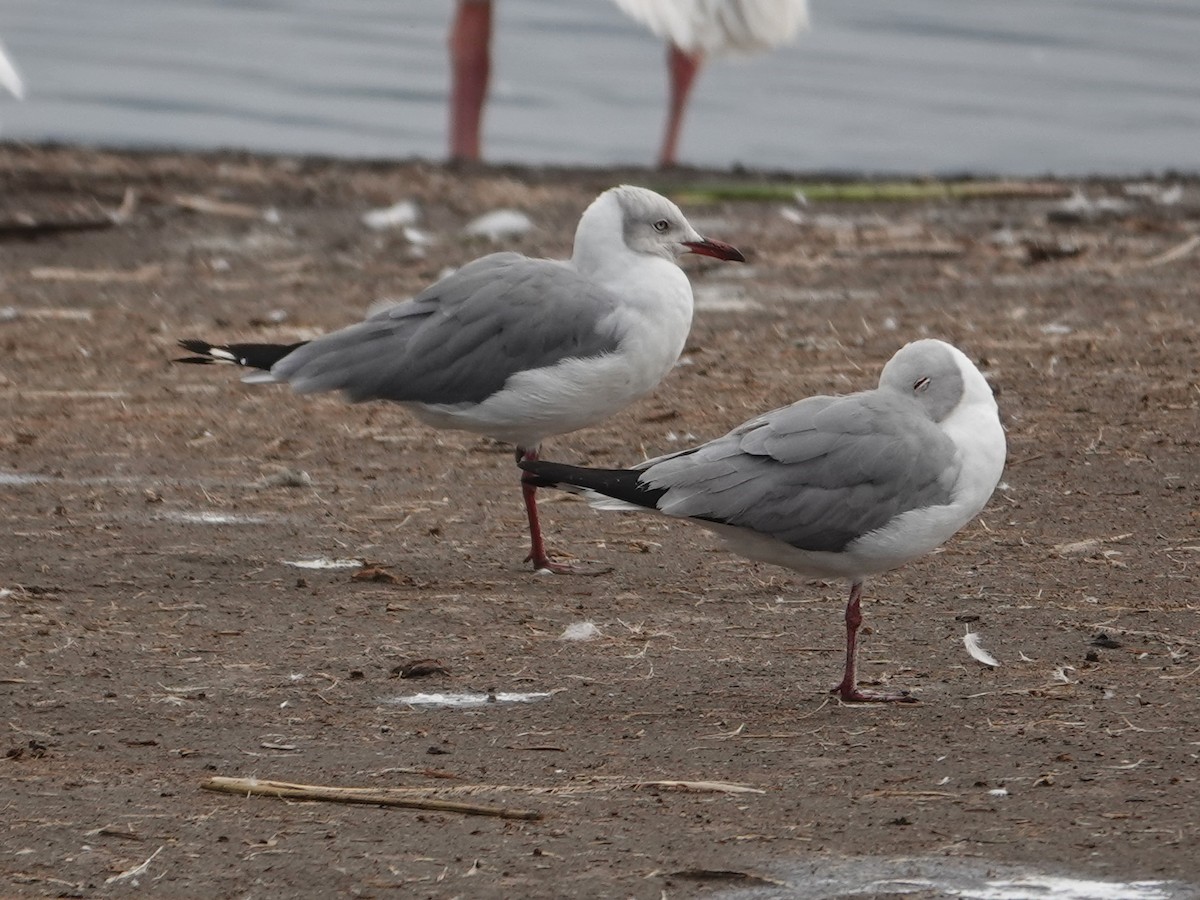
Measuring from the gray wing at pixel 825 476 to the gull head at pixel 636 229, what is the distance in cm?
143

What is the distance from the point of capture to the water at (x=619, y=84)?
647 inches

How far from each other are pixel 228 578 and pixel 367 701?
1.17 meters

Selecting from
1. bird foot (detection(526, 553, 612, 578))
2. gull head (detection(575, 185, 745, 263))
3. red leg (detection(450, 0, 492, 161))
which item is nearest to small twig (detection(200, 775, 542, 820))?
bird foot (detection(526, 553, 612, 578))

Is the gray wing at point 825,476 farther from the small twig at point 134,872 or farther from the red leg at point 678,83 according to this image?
the red leg at point 678,83

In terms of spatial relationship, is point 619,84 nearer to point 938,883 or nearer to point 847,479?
point 847,479

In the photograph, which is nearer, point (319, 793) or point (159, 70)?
point (319, 793)

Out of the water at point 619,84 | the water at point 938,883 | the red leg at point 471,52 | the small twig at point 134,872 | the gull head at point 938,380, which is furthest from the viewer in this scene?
the water at point 619,84

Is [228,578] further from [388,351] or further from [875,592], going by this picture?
[875,592]

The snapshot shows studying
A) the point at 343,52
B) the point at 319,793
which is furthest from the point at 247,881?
the point at 343,52

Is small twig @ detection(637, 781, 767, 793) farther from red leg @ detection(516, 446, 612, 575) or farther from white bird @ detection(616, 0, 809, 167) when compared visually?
white bird @ detection(616, 0, 809, 167)

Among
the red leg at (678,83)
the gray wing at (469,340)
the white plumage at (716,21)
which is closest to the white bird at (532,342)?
the gray wing at (469,340)

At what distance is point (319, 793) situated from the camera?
4465mm

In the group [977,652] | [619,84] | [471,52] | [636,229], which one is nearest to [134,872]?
[977,652]

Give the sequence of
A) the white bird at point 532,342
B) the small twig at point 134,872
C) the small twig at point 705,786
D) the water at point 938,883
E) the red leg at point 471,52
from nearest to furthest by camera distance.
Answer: the water at point 938,883 < the small twig at point 134,872 < the small twig at point 705,786 < the white bird at point 532,342 < the red leg at point 471,52
